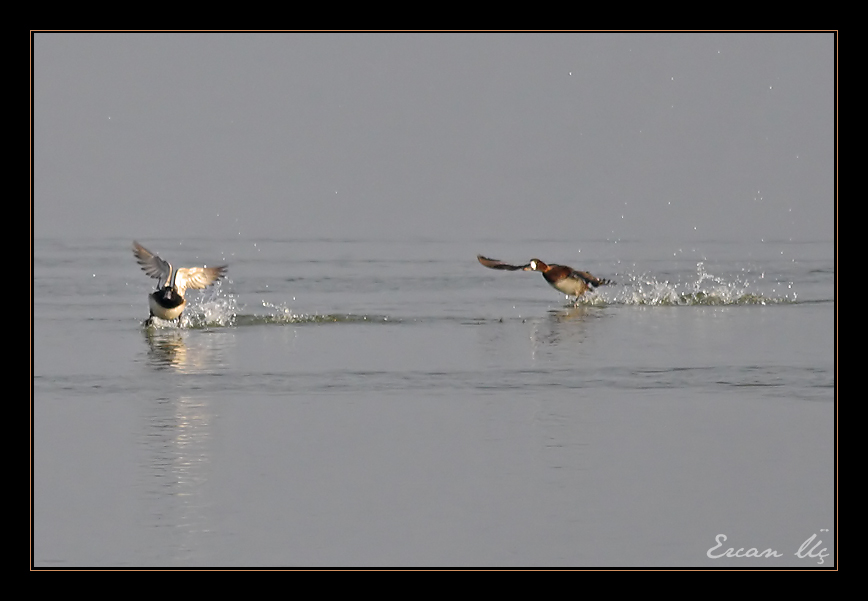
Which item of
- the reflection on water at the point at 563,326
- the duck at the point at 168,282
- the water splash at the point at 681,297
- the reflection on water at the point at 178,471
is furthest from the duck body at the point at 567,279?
the reflection on water at the point at 178,471

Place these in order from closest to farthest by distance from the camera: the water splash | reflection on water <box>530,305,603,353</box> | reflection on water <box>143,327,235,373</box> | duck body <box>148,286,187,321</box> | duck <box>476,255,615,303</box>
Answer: reflection on water <box>143,327,235,373</box> → reflection on water <box>530,305,603,353</box> → duck body <box>148,286,187,321</box> → duck <box>476,255,615,303</box> → the water splash

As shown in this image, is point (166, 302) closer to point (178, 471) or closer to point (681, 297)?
point (178, 471)

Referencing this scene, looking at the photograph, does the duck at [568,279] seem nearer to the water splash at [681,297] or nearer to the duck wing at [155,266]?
the water splash at [681,297]

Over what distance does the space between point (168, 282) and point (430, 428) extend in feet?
24.3

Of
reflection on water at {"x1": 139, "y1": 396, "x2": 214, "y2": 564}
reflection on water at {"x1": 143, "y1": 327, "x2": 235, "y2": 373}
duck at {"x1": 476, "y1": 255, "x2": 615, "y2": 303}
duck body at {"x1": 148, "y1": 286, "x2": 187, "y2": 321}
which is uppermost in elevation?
duck at {"x1": 476, "y1": 255, "x2": 615, "y2": 303}

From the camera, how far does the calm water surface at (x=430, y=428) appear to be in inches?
398

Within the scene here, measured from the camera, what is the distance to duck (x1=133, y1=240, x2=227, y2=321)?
19312mm

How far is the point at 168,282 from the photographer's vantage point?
19.5 m

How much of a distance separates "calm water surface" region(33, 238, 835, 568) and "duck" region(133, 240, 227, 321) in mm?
305

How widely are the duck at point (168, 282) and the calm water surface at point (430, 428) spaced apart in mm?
305

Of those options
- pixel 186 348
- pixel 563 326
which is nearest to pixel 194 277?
pixel 186 348

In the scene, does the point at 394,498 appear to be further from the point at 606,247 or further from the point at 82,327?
the point at 606,247

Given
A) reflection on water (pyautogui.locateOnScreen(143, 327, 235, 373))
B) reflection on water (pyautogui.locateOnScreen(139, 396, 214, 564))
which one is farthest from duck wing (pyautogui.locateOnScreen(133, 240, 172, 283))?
reflection on water (pyautogui.locateOnScreen(139, 396, 214, 564))

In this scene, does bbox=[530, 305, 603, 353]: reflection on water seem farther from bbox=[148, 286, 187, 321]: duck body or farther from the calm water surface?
bbox=[148, 286, 187, 321]: duck body
